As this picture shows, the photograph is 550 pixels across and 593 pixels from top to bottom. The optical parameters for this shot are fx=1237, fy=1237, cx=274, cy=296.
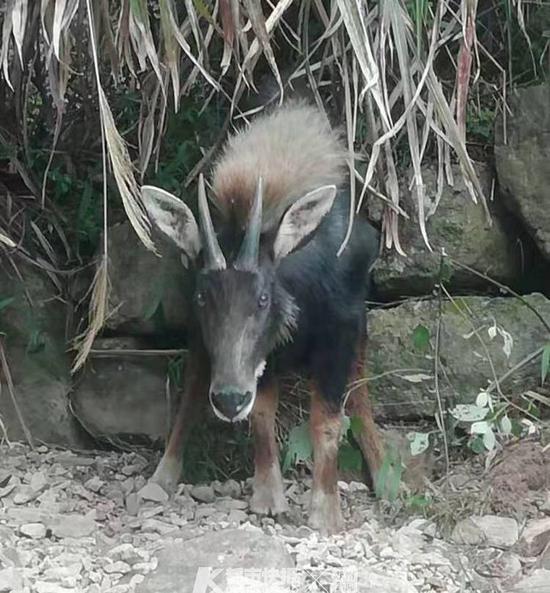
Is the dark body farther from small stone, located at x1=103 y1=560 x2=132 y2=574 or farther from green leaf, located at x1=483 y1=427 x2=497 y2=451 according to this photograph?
small stone, located at x1=103 y1=560 x2=132 y2=574

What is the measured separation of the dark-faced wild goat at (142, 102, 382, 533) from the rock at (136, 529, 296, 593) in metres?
0.35

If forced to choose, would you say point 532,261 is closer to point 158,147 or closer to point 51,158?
point 158,147

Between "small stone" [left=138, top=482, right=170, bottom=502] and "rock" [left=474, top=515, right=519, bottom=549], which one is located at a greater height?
"small stone" [left=138, top=482, right=170, bottom=502]

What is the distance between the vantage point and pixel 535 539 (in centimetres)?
367

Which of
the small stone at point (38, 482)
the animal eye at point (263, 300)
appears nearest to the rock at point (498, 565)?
the animal eye at point (263, 300)

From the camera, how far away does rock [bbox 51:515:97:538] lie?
3668mm

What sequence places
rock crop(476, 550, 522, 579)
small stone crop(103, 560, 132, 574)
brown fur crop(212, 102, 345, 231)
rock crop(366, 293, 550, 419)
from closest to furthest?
small stone crop(103, 560, 132, 574) < rock crop(476, 550, 522, 579) < brown fur crop(212, 102, 345, 231) < rock crop(366, 293, 550, 419)

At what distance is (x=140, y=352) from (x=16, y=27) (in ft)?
4.63

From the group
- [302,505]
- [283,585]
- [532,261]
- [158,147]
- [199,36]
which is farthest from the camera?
[532,261]

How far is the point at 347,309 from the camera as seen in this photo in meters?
3.99

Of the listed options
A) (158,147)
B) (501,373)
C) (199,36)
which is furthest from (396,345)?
(199,36)

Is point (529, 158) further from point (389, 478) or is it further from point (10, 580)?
point (10, 580)

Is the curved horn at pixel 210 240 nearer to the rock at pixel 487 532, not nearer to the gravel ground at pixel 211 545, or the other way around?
the gravel ground at pixel 211 545

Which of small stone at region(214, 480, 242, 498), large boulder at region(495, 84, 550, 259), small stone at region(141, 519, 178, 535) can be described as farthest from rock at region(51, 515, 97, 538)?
large boulder at region(495, 84, 550, 259)
